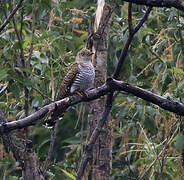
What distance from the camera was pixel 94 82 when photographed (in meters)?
4.41

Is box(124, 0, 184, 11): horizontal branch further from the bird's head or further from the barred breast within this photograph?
the bird's head

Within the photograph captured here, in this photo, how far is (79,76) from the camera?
14.4 ft

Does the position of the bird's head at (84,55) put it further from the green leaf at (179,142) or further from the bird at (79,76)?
the green leaf at (179,142)

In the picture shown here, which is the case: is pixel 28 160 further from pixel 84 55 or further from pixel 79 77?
pixel 84 55

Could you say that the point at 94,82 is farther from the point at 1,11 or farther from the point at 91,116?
the point at 1,11

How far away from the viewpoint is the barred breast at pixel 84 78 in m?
4.23

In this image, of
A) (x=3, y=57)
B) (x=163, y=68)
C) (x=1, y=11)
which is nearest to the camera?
(x=3, y=57)

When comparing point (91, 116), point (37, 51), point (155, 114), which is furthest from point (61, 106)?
point (155, 114)

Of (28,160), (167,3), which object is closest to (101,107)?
(28,160)

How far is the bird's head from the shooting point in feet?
14.6

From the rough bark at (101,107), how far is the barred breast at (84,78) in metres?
0.10

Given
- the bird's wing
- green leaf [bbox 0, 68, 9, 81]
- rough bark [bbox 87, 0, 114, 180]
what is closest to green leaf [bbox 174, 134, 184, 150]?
rough bark [bbox 87, 0, 114, 180]

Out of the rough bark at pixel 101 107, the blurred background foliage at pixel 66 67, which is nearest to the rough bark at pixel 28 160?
the blurred background foliage at pixel 66 67

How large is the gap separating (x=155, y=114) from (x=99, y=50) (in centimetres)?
68
